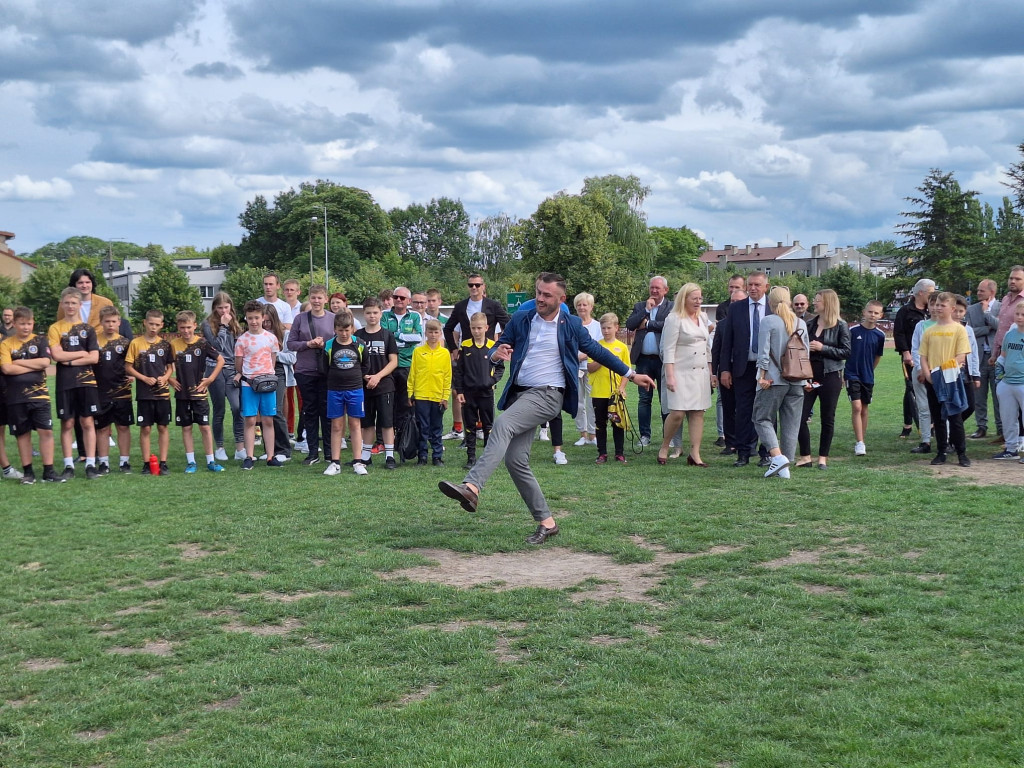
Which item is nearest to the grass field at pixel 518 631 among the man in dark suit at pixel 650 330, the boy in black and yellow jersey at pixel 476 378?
the boy in black and yellow jersey at pixel 476 378

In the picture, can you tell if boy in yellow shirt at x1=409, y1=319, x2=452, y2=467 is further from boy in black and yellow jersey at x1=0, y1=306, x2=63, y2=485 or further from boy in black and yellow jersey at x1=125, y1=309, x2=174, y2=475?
boy in black and yellow jersey at x1=0, y1=306, x2=63, y2=485

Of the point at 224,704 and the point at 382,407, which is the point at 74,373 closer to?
the point at 382,407

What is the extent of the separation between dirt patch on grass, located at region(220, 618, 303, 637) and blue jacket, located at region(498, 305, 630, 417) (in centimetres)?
283

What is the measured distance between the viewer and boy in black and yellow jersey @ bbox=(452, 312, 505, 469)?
37.8 feet

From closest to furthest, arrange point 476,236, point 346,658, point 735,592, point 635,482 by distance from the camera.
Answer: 1. point 346,658
2. point 735,592
3. point 635,482
4. point 476,236

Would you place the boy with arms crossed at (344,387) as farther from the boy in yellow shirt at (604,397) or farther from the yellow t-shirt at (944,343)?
the yellow t-shirt at (944,343)

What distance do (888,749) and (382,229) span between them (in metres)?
85.7

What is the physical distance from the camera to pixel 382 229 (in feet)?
285

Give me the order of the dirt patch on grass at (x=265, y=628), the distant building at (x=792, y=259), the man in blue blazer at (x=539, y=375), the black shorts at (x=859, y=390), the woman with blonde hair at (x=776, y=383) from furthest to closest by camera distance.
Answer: the distant building at (x=792, y=259), the black shorts at (x=859, y=390), the woman with blonde hair at (x=776, y=383), the man in blue blazer at (x=539, y=375), the dirt patch on grass at (x=265, y=628)

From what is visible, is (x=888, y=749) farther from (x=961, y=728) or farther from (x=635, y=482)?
A: (x=635, y=482)

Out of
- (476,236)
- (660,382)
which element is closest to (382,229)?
(476,236)

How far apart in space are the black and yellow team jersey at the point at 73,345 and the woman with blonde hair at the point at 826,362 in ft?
27.6

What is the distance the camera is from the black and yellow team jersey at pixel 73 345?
1115 cm

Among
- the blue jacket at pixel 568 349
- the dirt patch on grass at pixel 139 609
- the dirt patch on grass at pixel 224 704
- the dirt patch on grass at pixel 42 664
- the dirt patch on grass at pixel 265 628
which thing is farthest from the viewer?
the blue jacket at pixel 568 349
